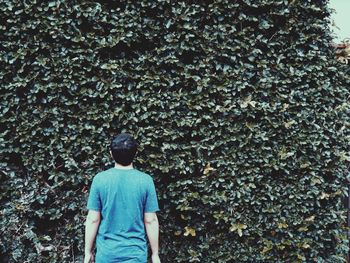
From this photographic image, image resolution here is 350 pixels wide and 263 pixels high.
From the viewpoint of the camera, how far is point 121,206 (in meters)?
3.07

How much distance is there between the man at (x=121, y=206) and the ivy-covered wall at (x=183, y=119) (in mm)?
871

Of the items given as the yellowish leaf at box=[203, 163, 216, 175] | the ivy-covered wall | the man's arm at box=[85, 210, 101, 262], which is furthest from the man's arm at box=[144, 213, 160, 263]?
the yellowish leaf at box=[203, 163, 216, 175]

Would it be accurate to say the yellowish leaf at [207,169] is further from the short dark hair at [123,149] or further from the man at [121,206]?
the short dark hair at [123,149]

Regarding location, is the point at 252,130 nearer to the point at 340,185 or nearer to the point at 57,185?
the point at 340,185

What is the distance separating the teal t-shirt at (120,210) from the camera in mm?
3064

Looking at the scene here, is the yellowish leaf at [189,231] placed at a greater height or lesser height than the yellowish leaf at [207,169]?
lesser

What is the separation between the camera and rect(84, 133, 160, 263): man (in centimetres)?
307

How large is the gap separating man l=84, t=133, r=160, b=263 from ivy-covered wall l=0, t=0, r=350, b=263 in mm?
871

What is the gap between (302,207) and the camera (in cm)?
409

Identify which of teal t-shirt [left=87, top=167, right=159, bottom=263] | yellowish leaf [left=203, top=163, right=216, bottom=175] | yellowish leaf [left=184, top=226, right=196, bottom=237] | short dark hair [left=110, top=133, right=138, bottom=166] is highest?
short dark hair [left=110, top=133, right=138, bottom=166]

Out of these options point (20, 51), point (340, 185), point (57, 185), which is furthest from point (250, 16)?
point (57, 185)

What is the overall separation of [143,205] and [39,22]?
6.79ft

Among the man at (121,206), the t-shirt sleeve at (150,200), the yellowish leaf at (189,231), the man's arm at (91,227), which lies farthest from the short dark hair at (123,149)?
the yellowish leaf at (189,231)

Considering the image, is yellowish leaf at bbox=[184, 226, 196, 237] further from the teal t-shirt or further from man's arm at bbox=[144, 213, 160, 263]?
the teal t-shirt
